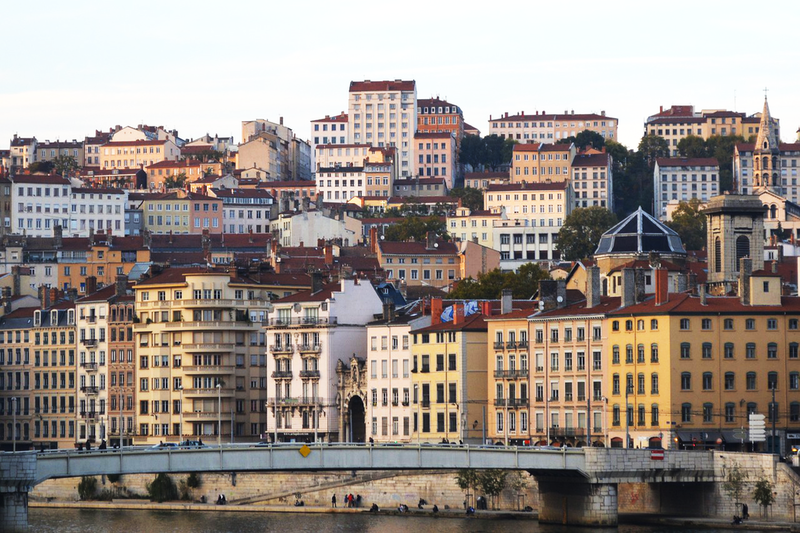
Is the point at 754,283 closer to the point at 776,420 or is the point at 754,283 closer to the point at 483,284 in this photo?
the point at 776,420

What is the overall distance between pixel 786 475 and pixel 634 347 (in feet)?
57.4

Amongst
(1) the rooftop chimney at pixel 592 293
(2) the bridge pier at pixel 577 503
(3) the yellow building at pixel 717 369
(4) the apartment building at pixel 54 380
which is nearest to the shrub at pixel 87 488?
(4) the apartment building at pixel 54 380

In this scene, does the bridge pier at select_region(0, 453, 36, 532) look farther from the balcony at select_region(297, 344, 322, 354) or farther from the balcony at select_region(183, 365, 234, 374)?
the balcony at select_region(183, 365, 234, 374)

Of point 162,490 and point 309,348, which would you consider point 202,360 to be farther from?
point 162,490

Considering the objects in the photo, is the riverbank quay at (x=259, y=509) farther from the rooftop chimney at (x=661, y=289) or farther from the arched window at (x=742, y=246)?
the arched window at (x=742, y=246)

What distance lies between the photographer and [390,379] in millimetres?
116625

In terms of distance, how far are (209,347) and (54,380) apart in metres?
15.7

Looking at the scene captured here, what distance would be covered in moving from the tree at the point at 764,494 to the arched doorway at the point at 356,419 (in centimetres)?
3891

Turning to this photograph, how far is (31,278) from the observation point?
17650cm

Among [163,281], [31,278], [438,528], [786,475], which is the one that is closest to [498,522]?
[438,528]

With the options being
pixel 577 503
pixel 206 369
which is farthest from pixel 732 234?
pixel 577 503

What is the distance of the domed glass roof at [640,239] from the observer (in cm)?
12975

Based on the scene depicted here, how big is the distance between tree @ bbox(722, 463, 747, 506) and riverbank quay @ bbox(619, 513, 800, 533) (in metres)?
1.21

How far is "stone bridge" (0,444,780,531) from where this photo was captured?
85.0 metres
